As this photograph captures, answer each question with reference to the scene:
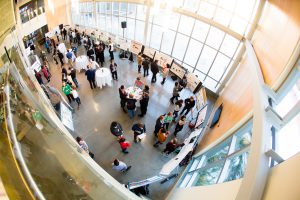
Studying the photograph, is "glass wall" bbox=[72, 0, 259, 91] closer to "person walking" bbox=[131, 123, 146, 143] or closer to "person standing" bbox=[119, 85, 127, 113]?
"person standing" bbox=[119, 85, 127, 113]

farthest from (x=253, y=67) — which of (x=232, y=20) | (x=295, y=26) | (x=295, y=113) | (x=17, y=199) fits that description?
(x=17, y=199)

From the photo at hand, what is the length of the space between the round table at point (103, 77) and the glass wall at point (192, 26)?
12.0 feet

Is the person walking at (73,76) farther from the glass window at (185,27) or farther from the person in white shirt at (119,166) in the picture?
the glass window at (185,27)

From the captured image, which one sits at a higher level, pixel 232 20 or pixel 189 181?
pixel 232 20

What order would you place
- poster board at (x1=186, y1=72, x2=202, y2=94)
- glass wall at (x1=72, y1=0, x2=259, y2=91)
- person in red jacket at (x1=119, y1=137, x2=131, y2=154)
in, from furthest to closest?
poster board at (x1=186, y1=72, x2=202, y2=94)
glass wall at (x1=72, y1=0, x2=259, y2=91)
person in red jacket at (x1=119, y1=137, x2=131, y2=154)

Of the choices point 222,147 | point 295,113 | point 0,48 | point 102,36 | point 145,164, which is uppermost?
point 102,36

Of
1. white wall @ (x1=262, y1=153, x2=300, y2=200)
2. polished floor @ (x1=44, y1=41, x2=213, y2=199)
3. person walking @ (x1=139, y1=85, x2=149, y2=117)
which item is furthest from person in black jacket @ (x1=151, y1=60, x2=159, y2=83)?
white wall @ (x1=262, y1=153, x2=300, y2=200)

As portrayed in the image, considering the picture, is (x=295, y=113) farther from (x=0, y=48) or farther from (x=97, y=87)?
(x=97, y=87)

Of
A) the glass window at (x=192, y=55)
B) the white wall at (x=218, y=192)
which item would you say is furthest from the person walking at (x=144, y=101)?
the glass window at (x=192, y=55)

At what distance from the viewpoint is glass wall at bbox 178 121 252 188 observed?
548 centimetres

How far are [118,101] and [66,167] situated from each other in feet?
21.4

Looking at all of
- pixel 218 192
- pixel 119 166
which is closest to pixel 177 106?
pixel 119 166

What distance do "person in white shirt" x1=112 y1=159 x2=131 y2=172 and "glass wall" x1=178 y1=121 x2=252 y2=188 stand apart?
84.2 inches

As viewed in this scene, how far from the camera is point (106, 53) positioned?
1499 cm
